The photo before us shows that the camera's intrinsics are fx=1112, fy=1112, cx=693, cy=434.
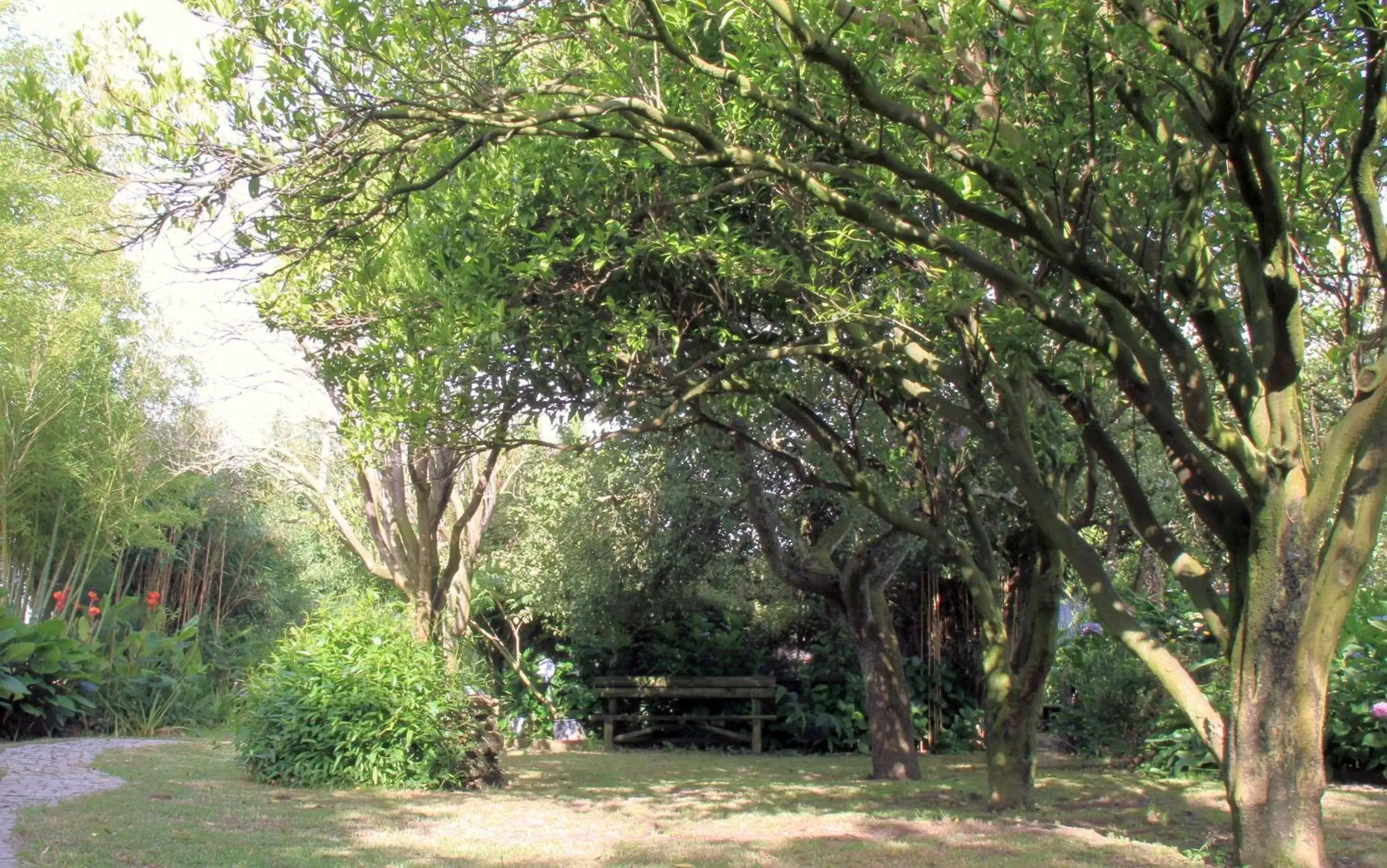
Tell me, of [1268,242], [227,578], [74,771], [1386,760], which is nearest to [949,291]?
[1268,242]

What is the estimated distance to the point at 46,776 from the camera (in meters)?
8.62

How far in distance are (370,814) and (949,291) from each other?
5.04 metres

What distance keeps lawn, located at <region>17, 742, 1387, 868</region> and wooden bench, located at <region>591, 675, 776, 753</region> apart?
15.8ft

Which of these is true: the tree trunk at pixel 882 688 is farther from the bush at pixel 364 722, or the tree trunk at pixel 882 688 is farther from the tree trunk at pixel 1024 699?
the bush at pixel 364 722

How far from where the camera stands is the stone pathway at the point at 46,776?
6484mm

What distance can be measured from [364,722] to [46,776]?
238cm

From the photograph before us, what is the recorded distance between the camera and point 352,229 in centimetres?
636

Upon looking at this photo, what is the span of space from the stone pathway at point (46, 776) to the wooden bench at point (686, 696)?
240 inches

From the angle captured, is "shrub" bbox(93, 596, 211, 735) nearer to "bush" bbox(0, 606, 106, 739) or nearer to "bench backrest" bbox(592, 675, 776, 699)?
"bush" bbox(0, 606, 106, 739)

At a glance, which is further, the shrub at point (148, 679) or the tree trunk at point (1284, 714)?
the shrub at point (148, 679)

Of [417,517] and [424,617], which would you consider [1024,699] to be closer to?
[424,617]

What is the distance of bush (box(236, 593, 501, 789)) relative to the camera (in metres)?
9.11

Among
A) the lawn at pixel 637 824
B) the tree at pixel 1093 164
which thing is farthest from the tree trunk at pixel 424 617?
the tree at pixel 1093 164

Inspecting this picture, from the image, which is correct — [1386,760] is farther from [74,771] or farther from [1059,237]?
[74,771]
